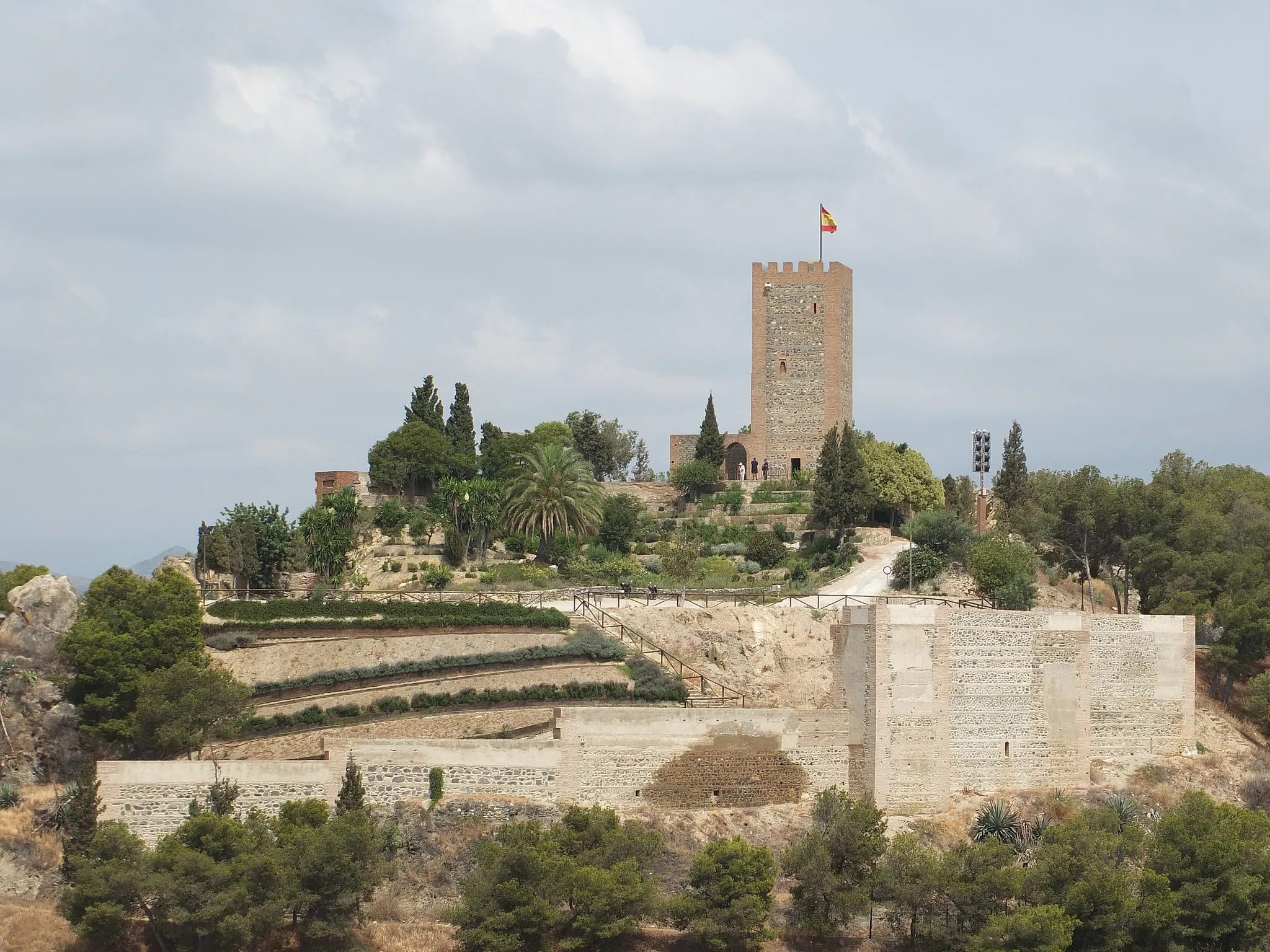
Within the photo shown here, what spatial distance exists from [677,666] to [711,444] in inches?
1138

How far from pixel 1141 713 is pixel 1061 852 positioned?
26.3 feet

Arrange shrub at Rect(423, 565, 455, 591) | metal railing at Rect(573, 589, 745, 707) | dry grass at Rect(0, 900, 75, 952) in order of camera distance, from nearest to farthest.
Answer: dry grass at Rect(0, 900, 75, 952)
metal railing at Rect(573, 589, 745, 707)
shrub at Rect(423, 565, 455, 591)

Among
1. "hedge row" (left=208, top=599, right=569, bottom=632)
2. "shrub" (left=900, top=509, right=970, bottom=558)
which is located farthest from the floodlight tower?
"hedge row" (left=208, top=599, right=569, bottom=632)

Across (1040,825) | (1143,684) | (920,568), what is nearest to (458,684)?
(1040,825)

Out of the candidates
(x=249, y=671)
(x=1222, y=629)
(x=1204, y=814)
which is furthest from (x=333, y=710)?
(x=1222, y=629)

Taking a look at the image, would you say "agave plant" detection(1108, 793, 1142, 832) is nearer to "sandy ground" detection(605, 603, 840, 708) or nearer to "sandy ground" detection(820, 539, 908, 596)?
"sandy ground" detection(605, 603, 840, 708)

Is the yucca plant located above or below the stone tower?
below

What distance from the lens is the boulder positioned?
41.1 metres

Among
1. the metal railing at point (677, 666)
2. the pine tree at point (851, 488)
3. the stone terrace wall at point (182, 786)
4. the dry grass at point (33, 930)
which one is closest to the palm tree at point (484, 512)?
the pine tree at point (851, 488)

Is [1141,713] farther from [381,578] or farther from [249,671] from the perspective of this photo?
[381,578]

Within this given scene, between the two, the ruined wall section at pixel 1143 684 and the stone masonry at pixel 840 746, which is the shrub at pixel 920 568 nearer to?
the ruined wall section at pixel 1143 684

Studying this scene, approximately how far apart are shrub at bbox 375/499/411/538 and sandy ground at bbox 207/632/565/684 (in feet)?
57.4

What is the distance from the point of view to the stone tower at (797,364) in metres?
70.5

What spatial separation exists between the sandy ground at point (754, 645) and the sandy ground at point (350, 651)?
2937 millimetres
